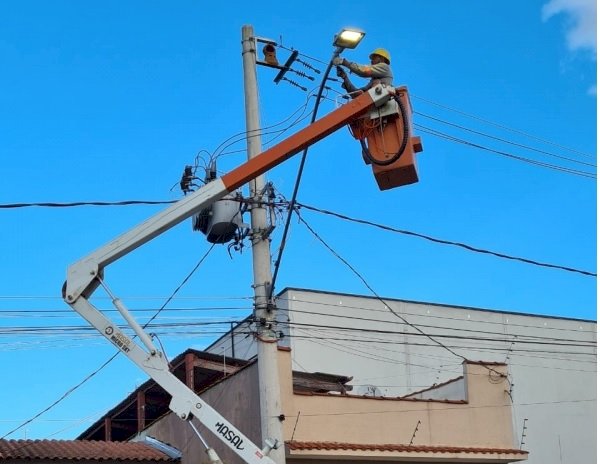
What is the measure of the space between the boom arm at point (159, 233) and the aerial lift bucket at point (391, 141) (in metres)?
0.19

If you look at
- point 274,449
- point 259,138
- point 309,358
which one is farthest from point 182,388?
point 309,358

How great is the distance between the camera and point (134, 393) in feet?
88.0

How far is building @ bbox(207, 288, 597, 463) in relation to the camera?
34.5 meters

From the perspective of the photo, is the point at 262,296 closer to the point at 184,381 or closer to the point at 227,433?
the point at 227,433

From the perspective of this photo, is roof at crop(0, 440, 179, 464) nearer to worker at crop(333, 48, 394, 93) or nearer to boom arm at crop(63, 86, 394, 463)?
boom arm at crop(63, 86, 394, 463)

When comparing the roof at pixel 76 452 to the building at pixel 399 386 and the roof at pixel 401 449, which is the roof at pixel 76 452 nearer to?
the building at pixel 399 386

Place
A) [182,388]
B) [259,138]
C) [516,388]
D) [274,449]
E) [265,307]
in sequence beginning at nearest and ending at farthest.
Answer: [182,388] < [274,449] < [265,307] < [259,138] < [516,388]

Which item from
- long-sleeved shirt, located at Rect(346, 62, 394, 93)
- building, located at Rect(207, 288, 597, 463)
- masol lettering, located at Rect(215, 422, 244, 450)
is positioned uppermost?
building, located at Rect(207, 288, 597, 463)

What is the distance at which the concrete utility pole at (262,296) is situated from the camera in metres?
15.2

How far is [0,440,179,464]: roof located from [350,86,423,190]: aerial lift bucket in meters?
8.46

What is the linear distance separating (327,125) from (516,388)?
2595cm

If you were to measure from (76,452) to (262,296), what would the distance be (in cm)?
576

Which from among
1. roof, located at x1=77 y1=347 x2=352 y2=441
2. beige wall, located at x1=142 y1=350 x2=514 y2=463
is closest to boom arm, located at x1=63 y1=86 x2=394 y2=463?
beige wall, located at x1=142 y1=350 x2=514 y2=463

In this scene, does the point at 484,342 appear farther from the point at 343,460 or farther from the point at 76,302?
the point at 76,302
